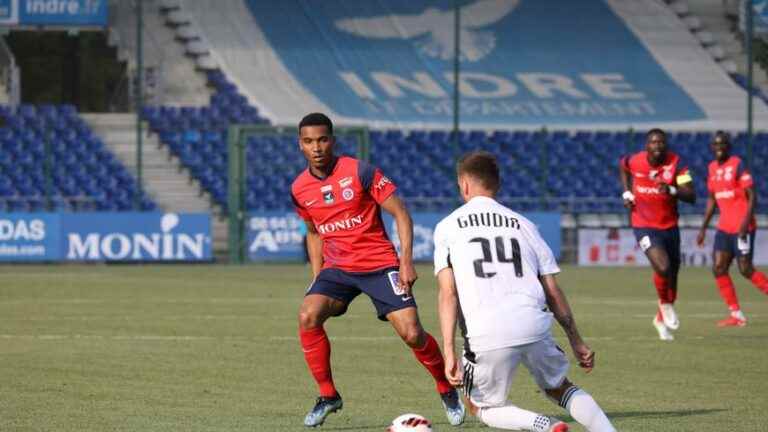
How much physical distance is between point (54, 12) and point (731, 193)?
26105 millimetres

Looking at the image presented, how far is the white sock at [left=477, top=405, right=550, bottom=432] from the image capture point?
7684 mm

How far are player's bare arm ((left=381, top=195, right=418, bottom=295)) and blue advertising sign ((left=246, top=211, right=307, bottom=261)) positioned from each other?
2601 centimetres

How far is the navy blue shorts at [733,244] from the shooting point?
63.2ft

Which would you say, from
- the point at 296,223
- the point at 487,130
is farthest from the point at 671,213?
the point at 487,130

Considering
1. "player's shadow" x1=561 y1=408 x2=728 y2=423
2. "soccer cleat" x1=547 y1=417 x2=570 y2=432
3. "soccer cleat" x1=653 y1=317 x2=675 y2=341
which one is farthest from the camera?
"soccer cleat" x1=653 y1=317 x2=675 y2=341

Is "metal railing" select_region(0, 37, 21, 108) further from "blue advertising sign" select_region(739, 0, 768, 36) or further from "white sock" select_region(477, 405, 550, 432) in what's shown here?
"white sock" select_region(477, 405, 550, 432)

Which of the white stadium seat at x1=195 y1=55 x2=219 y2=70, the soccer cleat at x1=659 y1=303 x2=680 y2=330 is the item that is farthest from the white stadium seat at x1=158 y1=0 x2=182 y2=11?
the soccer cleat at x1=659 y1=303 x2=680 y2=330

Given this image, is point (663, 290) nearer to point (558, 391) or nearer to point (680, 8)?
point (558, 391)

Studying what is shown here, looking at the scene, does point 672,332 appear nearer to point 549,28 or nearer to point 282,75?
point 282,75

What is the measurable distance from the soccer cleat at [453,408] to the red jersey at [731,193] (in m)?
10.00

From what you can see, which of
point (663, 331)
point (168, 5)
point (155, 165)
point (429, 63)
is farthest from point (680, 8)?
point (663, 331)

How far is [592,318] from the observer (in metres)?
19.9

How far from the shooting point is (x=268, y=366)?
44.6 ft

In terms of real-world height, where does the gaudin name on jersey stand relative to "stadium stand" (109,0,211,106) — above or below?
below
